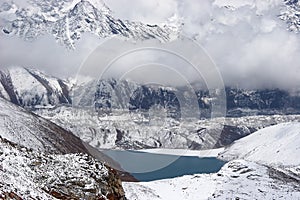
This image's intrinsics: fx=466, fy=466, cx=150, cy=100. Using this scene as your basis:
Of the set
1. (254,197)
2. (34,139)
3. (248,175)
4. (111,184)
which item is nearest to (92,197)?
(111,184)

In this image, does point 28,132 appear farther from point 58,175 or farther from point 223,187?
point 58,175

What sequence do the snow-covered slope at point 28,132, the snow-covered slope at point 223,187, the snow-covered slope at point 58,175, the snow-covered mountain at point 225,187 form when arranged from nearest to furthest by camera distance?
the snow-covered slope at point 58,175, the snow-covered slope at point 223,187, the snow-covered mountain at point 225,187, the snow-covered slope at point 28,132

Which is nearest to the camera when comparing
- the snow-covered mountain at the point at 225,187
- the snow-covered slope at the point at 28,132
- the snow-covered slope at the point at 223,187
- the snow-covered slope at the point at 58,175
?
the snow-covered slope at the point at 58,175

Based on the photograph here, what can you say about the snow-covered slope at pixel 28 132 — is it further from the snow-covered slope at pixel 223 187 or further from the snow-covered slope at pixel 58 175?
the snow-covered slope at pixel 58 175

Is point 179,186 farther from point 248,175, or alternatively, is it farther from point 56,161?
point 56,161

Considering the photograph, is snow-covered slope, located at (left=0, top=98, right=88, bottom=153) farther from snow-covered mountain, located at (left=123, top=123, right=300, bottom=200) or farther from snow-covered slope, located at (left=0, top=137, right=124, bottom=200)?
snow-covered slope, located at (left=0, top=137, right=124, bottom=200)

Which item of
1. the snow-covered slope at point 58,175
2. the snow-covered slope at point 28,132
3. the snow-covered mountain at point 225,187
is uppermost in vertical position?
the snow-covered slope at point 58,175

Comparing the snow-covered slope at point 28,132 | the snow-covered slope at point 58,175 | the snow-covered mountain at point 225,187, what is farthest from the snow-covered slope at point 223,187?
the snow-covered slope at point 28,132
